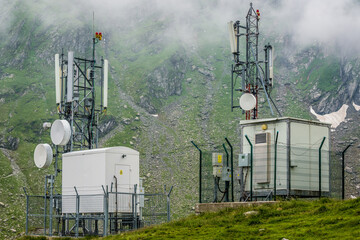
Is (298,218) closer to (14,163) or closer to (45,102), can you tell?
(14,163)

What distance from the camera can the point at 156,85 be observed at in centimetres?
12812

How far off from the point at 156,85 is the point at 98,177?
324ft

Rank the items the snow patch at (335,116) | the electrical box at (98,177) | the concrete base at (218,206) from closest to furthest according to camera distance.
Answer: the concrete base at (218,206) < the electrical box at (98,177) < the snow patch at (335,116)

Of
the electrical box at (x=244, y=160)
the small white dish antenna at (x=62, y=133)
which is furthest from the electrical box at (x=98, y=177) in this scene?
the electrical box at (x=244, y=160)

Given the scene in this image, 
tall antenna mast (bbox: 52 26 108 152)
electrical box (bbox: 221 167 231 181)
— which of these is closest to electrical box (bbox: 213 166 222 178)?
electrical box (bbox: 221 167 231 181)

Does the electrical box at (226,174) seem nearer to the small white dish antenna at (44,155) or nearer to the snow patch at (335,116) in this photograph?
the small white dish antenna at (44,155)

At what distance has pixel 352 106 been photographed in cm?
12256

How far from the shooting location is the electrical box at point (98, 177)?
29625 millimetres

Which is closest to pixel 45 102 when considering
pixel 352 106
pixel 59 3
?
pixel 59 3

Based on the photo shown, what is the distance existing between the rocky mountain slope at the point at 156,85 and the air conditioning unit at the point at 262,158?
160 feet

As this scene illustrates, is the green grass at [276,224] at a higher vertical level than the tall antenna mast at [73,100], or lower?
lower

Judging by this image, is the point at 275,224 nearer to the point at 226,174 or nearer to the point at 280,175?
the point at 280,175

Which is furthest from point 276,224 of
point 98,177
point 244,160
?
point 98,177

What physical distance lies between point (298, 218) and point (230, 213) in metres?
3.54
